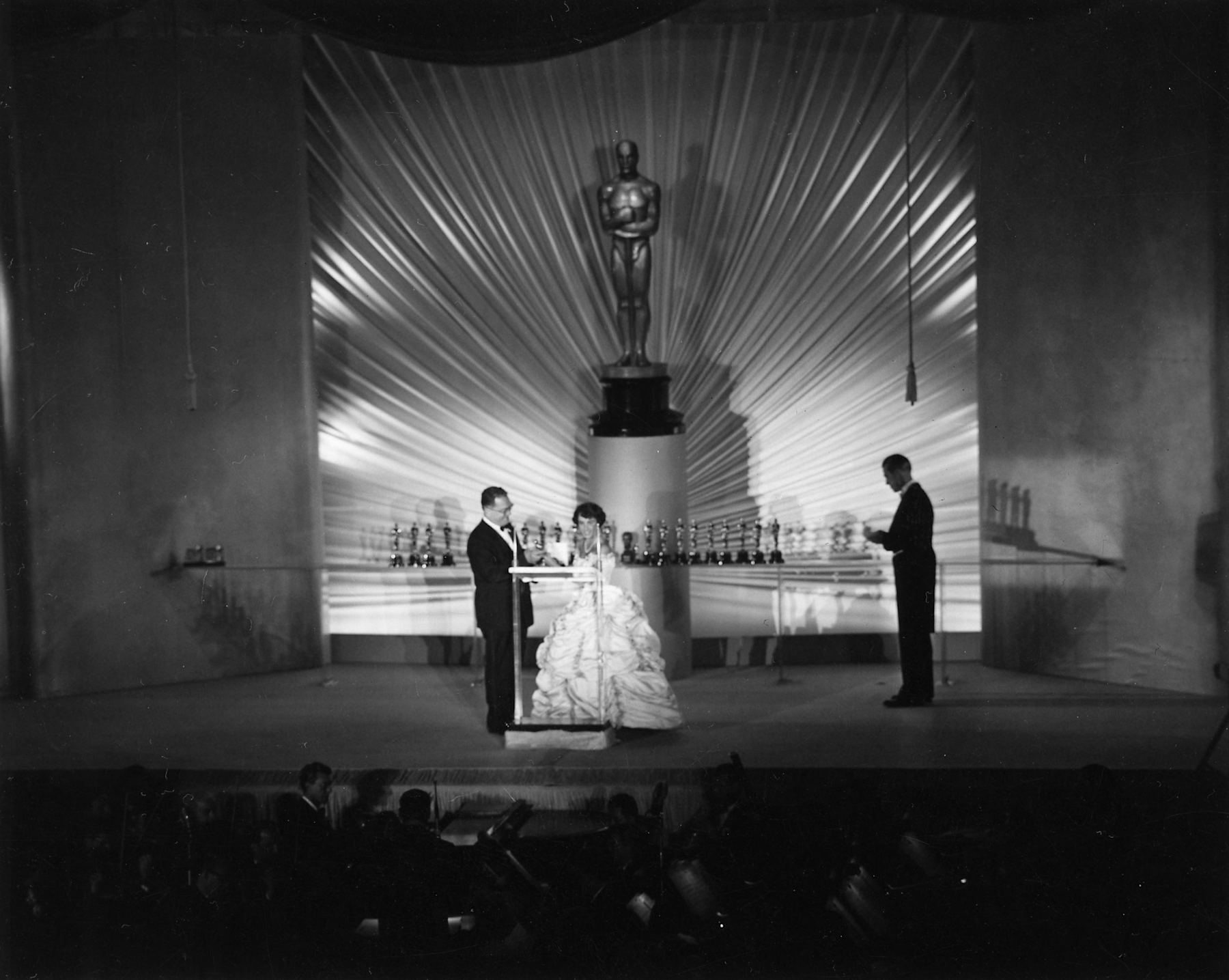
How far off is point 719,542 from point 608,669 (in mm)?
3172

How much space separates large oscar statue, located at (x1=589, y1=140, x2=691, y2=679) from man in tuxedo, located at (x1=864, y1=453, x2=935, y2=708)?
58.6 inches

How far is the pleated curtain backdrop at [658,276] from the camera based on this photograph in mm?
10195

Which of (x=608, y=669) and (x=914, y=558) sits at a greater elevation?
(x=914, y=558)

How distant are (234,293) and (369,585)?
7.17 feet

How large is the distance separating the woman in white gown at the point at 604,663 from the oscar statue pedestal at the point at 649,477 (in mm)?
1470

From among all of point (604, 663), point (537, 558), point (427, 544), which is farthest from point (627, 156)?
point (604, 663)

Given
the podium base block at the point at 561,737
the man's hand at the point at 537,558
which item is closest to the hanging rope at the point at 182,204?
the man's hand at the point at 537,558

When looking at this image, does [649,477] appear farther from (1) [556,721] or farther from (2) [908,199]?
(2) [908,199]

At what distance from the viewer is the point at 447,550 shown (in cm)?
1014

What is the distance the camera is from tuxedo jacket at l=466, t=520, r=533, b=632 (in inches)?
304

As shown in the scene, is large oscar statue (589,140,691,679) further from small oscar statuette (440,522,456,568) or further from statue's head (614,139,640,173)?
small oscar statuette (440,522,456,568)

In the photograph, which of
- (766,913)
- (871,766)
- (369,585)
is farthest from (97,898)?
(369,585)

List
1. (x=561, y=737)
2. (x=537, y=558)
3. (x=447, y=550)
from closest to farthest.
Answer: (x=561, y=737), (x=537, y=558), (x=447, y=550)

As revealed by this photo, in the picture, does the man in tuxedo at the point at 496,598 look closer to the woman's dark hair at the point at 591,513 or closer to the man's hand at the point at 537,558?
the man's hand at the point at 537,558
